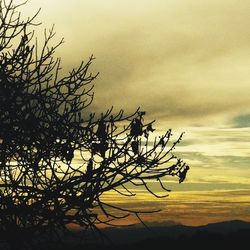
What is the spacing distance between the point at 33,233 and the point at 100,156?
173cm

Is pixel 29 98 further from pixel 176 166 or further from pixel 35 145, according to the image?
pixel 176 166

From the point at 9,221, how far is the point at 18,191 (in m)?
0.55

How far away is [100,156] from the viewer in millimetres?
12008

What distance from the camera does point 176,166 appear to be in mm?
12094

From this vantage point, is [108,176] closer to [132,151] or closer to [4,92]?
[132,151]

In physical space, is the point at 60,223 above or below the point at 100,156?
below

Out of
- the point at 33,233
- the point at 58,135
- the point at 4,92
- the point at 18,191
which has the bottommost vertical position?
the point at 33,233

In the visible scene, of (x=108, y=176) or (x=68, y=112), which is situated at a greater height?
(x=68, y=112)

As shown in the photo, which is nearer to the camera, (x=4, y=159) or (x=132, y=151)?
(x=132, y=151)

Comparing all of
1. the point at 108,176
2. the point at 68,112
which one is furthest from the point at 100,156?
the point at 68,112

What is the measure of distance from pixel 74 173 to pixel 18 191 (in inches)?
40.6

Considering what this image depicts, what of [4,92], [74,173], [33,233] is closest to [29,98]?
[4,92]

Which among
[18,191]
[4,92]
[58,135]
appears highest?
[4,92]

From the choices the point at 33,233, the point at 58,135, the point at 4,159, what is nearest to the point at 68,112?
the point at 58,135
